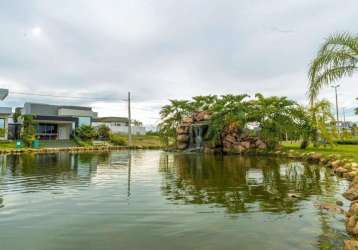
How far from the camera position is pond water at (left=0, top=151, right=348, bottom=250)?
224 inches

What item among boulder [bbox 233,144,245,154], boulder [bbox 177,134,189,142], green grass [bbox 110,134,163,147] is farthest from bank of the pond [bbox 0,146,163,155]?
boulder [bbox 233,144,245,154]

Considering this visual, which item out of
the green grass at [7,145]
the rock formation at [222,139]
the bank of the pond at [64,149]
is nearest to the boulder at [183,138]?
the rock formation at [222,139]

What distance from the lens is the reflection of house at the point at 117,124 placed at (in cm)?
6150

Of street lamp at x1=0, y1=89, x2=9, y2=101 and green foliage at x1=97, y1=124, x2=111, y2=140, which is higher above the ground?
street lamp at x1=0, y1=89, x2=9, y2=101

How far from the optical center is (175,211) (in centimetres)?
786

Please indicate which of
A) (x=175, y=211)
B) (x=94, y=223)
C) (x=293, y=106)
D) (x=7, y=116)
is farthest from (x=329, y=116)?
(x=7, y=116)

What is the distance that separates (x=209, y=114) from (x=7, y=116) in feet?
96.2

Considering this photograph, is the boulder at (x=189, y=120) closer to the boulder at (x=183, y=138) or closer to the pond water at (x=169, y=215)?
the boulder at (x=183, y=138)

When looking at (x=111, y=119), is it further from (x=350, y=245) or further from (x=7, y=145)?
(x=350, y=245)

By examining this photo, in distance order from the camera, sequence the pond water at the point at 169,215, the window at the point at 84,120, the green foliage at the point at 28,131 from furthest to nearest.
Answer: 1. the window at the point at 84,120
2. the green foliage at the point at 28,131
3. the pond water at the point at 169,215

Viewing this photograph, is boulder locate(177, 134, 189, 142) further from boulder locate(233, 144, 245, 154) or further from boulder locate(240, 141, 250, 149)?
boulder locate(240, 141, 250, 149)

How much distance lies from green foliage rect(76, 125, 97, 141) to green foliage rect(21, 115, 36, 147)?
7.55m

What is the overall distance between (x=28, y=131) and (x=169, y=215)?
37.3 metres

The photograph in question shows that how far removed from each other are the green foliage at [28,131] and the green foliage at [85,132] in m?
7.55
